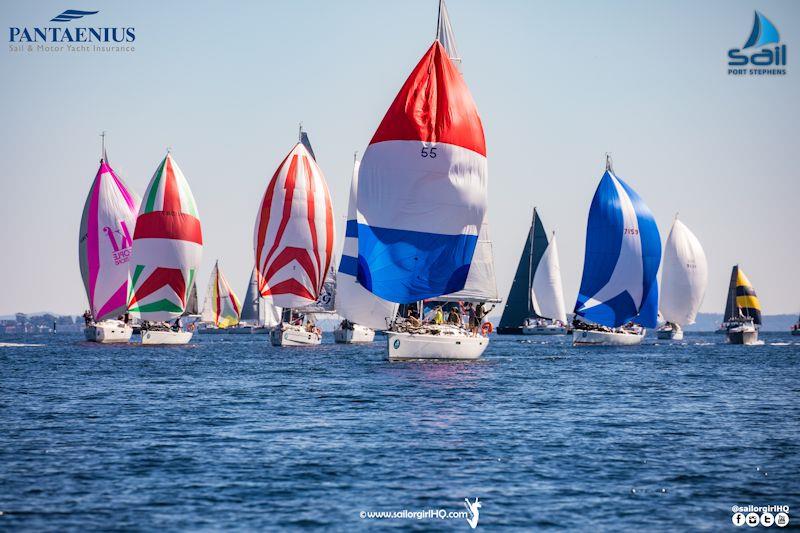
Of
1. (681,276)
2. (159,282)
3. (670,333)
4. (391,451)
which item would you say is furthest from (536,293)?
(391,451)

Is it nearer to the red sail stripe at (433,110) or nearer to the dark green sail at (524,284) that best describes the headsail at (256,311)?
the dark green sail at (524,284)

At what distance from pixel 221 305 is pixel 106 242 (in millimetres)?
86436

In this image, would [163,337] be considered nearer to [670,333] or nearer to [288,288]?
[288,288]

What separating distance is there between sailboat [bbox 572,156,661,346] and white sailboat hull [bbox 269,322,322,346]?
798 inches

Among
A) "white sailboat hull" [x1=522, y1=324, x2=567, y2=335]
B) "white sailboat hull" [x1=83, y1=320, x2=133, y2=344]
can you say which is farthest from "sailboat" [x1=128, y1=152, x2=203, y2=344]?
"white sailboat hull" [x1=522, y1=324, x2=567, y2=335]

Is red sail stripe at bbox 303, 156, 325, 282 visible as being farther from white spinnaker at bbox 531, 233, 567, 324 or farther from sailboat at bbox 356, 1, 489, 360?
white spinnaker at bbox 531, 233, 567, 324

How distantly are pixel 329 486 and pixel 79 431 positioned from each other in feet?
30.6

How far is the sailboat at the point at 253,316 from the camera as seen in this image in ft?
470

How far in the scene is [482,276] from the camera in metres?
52.2

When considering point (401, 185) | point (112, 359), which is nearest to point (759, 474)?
point (401, 185)

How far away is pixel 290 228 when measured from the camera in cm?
6994

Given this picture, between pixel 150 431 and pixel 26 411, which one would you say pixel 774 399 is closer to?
pixel 150 431

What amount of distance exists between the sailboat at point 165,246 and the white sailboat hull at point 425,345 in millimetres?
29287

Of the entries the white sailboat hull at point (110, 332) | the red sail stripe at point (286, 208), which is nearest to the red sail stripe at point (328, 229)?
the red sail stripe at point (286, 208)
